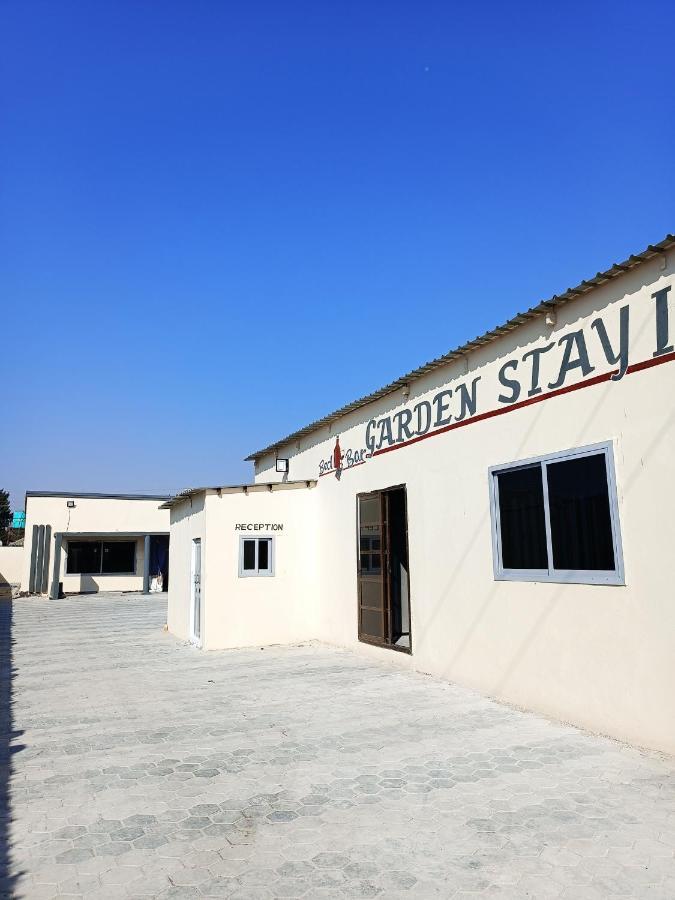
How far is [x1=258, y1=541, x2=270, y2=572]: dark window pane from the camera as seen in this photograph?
11820mm

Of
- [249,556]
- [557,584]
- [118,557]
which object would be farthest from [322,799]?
[118,557]

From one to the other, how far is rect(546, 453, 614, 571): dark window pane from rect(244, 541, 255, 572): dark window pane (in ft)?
22.0

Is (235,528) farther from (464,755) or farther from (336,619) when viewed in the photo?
(464,755)

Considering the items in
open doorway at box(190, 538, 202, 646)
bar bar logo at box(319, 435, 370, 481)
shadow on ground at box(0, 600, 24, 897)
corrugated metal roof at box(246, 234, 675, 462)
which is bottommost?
shadow on ground at box(0, 600, 24, 897)

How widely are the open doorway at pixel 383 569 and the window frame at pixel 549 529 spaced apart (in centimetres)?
223

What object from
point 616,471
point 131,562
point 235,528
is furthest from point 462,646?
point 131,562

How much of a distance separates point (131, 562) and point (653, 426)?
87.5 ft

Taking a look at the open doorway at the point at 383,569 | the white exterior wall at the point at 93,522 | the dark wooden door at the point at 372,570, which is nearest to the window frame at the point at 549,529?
the open doorway at the point at 383,569

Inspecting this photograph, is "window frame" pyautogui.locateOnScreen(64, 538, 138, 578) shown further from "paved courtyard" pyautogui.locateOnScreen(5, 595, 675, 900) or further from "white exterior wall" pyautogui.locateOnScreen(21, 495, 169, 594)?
"paved courtyard" pyautogui.locateOnScreen(5, 595, 675, 900)

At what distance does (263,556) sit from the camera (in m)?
11.9

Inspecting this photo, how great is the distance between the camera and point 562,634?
19.9ft

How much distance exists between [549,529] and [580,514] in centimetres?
43

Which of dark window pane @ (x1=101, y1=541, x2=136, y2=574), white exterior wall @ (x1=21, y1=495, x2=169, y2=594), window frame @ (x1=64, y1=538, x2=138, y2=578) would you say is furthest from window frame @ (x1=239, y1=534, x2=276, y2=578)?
dark window pane @ (x1=101, y1=541, x2=136, y2=574)

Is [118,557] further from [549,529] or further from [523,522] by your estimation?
[549,529]
